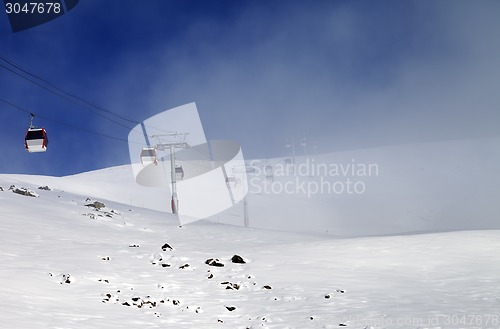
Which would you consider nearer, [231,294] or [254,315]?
[254,315]

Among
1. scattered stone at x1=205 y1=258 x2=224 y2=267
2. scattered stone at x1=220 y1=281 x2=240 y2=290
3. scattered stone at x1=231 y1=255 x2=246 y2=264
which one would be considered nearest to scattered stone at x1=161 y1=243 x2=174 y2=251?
scattered stone at x1=205 y1=258 x2=224 y2=267

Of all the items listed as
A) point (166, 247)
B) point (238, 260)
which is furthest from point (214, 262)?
point (166, 247)

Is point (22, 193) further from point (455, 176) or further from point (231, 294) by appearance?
point (455, 176)

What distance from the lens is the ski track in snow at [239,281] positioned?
7723 millimetres

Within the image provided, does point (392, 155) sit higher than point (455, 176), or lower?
higher

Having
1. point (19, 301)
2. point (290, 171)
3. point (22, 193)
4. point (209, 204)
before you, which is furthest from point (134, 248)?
point (290, 171)

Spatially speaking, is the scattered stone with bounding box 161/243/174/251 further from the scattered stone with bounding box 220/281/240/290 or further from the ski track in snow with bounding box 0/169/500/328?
the scattered stone with bounding box 220/281/240/290

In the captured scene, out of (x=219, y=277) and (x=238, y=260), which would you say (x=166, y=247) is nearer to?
(x=238, y=260)

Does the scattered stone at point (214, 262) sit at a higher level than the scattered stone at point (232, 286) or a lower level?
higher

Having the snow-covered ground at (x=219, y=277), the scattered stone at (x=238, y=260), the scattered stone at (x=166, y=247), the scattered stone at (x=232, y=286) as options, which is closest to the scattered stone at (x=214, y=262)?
the snow-covered ground at (x=219, y=277)

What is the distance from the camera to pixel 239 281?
10977 millimetres

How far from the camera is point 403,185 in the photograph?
67.9 metres

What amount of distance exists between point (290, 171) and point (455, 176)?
2758 cm

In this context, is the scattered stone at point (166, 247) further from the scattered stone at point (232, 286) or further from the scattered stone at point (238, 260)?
the scattered stone at point (232, 286)
